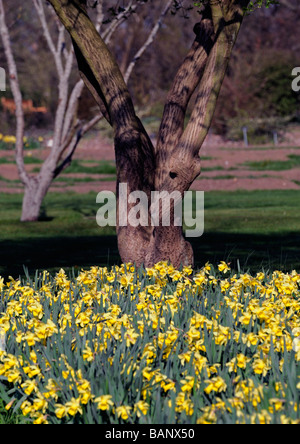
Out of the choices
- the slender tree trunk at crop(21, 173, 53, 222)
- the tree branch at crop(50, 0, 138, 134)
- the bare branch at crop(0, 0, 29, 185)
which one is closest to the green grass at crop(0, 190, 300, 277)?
the slender tree trunk at crop(21, 173, 53, 222)

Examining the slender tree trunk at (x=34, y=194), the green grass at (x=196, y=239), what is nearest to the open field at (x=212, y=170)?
the green grass at (x=196, y=239)

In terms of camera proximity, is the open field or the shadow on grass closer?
the shadow on grass

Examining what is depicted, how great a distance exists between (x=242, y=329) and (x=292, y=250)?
6373mm

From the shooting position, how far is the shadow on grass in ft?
31.3

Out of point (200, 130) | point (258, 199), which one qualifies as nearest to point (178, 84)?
point (200, 130)

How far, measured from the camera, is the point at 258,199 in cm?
2002

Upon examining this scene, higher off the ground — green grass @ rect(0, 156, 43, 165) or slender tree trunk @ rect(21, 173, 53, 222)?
green grass @ rect(0, 156, 43, 165)

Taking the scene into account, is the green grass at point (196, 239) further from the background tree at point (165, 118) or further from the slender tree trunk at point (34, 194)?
the background tree at point (165, 118)

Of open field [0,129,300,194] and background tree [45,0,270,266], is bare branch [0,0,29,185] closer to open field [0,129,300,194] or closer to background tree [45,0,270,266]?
open field [0,129,300,194]

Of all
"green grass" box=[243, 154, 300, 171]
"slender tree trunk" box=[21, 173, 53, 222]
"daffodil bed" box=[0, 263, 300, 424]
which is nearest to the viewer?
"daffodil bed" box=[0, 263, 300, 424]

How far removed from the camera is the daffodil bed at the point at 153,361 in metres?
3.51

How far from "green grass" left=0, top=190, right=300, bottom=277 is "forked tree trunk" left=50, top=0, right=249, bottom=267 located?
0.65 metres

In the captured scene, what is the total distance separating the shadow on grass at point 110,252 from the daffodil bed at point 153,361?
379cm

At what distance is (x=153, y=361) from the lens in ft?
13.8
